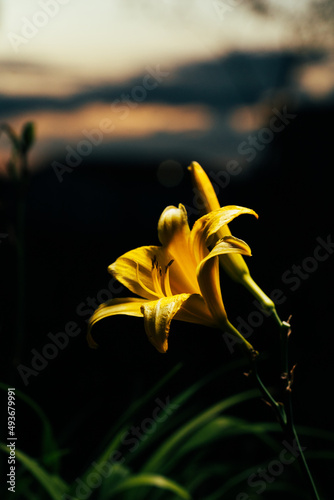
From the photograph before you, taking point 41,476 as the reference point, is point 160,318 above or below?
above

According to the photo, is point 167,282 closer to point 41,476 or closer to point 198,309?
point 198,309

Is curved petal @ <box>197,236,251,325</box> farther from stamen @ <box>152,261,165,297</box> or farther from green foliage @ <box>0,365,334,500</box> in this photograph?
green foliage @ <box>0,365,334,500</box>

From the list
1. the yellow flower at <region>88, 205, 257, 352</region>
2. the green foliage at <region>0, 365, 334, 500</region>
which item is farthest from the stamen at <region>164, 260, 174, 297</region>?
the green foliage at <region>0, 365, 334, 500</region>

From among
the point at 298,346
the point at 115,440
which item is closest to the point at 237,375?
the point at 298,346

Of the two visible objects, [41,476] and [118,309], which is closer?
[118,309]

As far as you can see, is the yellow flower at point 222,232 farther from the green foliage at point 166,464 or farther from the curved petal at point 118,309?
the green foliage at point 166,464

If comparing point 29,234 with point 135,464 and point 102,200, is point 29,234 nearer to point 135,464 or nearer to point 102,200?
point 102,200

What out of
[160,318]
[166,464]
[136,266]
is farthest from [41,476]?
[160,318]
